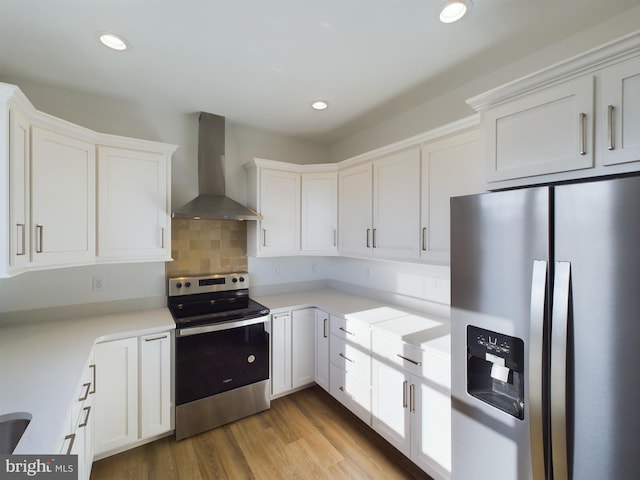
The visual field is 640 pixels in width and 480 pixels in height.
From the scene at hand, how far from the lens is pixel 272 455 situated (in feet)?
6.59

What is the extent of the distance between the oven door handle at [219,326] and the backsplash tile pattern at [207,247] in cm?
68

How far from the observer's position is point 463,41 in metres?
1.61

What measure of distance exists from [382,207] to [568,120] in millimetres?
1333

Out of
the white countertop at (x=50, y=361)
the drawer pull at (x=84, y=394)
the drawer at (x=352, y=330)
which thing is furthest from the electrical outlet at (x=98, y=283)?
the drawer at (x=352, y=330)

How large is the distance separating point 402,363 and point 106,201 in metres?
2.41

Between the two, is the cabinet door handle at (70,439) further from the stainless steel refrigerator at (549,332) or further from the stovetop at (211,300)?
the stainless steel refrigerator at (549,332)

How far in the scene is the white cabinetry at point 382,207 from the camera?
211 cm

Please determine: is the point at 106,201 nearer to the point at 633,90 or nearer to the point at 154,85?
the point at 154,85

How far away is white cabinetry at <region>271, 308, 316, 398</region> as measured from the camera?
259 centimetres

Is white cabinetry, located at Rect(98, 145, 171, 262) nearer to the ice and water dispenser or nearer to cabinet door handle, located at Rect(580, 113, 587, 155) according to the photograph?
the ice and water dispenser

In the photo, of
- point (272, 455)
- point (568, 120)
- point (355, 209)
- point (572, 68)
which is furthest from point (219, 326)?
point (572, 68)

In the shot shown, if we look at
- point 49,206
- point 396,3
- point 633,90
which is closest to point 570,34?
point 633,90

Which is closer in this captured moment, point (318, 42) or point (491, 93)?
point (491, 93)

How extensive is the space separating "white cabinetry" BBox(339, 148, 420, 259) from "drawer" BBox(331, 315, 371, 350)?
60cm
